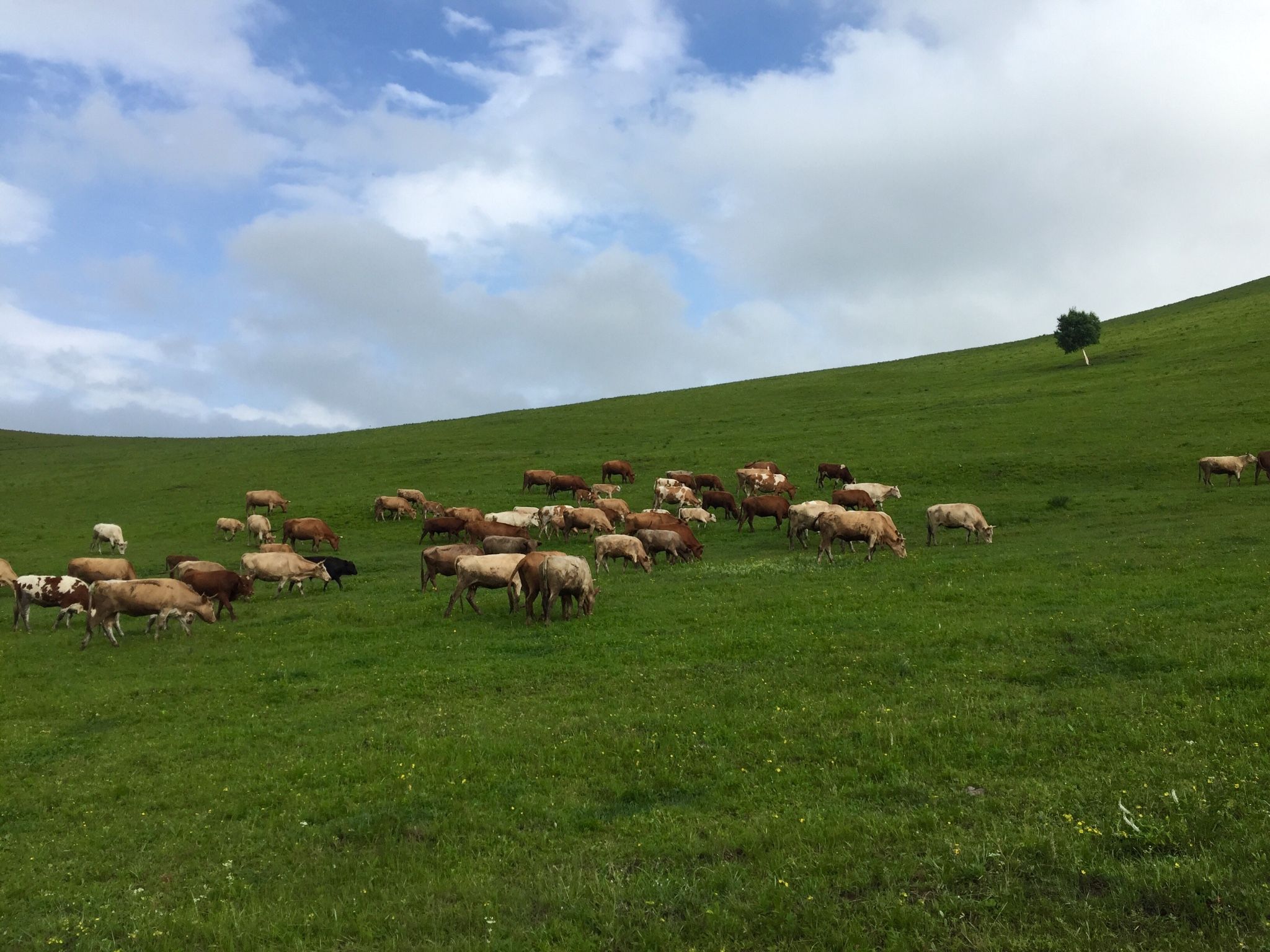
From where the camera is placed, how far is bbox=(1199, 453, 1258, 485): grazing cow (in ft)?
115

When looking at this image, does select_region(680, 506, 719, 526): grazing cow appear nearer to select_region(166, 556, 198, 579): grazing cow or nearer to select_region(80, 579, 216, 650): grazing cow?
select_region(166, 556, 198, 579): grazing cow

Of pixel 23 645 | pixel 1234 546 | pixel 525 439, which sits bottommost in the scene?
pixel 1234 546

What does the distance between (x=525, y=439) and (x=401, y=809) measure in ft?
185

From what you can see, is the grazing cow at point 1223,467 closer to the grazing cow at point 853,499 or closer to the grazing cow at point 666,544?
the grazing cow at point 853,499

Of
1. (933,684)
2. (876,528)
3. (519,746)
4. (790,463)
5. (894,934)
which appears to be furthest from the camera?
(790,463)

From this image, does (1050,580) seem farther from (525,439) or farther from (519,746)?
(525,439)

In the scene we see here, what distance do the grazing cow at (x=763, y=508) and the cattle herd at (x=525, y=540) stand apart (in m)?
0.06

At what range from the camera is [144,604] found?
779 inches

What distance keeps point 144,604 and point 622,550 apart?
13.5m

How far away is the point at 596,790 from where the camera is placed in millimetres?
9750

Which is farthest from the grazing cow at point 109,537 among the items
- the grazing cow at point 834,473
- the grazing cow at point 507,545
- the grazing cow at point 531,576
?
the grazing cow at point 834,473

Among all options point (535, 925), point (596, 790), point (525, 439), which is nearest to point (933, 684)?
point (596, 790)

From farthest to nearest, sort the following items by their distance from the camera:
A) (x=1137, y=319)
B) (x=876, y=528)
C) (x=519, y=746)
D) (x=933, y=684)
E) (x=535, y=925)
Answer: (x=1137, y=319) < (x=876, y=528) < (x=933, y=684) < (x=519, y=746) < (x=535, y=925)

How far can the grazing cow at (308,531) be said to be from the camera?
36.7m
